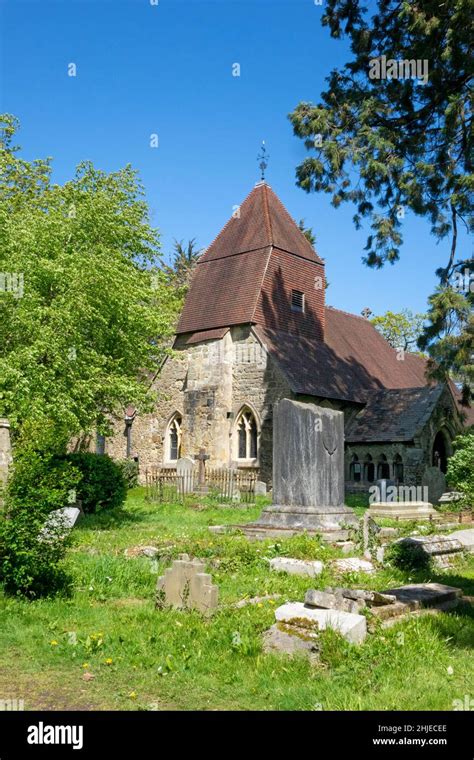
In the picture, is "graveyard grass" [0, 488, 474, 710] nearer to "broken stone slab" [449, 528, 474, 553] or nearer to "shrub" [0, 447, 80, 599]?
"shrub" [0, 447, 80, 599]

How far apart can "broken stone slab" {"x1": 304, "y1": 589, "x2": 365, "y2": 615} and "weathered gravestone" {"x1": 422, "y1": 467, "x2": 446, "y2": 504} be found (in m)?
17.1

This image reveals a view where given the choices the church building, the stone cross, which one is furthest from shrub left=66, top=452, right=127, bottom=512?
the church building

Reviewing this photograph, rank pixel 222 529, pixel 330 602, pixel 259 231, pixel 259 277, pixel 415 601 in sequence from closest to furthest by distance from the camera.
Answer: pixel 330 602
pixel 415 601
pixel 222 529
pixel 259 277
pixel 259 231

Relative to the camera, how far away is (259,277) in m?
25.7

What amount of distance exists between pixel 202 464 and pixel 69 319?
11.8 meters

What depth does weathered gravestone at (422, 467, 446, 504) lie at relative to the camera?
22703 mm

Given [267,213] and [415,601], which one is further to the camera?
[267,213]

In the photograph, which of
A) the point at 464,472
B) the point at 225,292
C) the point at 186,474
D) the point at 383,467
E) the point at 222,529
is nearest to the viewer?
the point at 222,529

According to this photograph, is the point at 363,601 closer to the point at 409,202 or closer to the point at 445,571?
the point at 445,571

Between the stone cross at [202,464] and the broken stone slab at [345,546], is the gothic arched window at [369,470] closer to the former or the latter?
the stone cross at [202,464]

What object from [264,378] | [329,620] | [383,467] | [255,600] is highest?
[264,378]

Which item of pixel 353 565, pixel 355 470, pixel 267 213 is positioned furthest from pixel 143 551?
pixel 267 213

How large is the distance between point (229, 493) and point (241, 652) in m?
14.9

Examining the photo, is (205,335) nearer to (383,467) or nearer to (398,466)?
(383,467)
